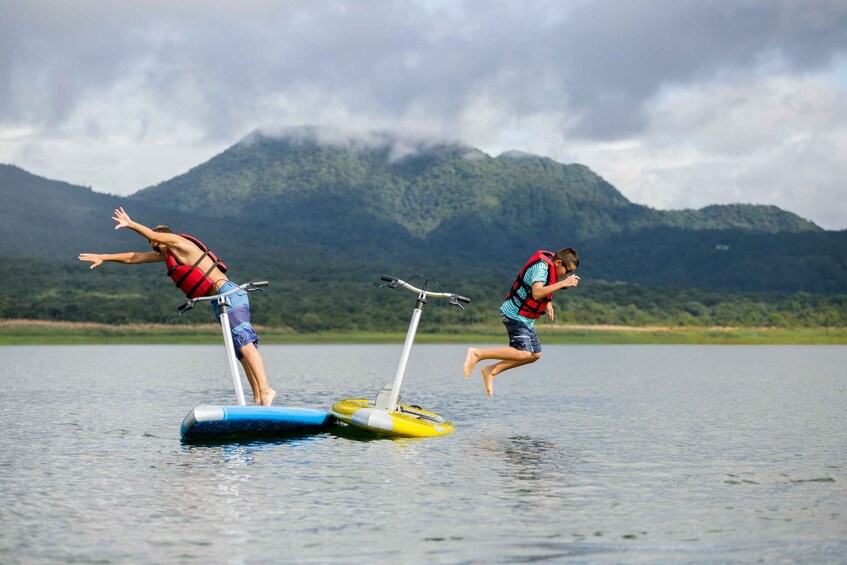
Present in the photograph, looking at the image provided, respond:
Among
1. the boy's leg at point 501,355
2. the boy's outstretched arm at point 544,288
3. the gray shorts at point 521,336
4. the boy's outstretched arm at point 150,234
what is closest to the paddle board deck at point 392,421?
the boy's leg at point 501,355

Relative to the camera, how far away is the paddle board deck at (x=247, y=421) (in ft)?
55.3

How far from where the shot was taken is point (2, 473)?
14.1 meters

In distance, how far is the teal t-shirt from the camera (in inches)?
749

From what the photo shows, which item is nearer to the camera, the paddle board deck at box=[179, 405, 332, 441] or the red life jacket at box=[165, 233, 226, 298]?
the paddle board deck at box=[179, 405, 332, 441]

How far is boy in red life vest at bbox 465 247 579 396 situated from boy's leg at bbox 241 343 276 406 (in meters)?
3.31

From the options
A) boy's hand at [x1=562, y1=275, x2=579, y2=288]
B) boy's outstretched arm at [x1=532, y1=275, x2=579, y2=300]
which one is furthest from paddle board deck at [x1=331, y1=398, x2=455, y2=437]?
boy's hand at [x1=562, y1=275, x2=579, y2=288]

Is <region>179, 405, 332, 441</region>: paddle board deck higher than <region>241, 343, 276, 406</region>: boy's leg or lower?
lower

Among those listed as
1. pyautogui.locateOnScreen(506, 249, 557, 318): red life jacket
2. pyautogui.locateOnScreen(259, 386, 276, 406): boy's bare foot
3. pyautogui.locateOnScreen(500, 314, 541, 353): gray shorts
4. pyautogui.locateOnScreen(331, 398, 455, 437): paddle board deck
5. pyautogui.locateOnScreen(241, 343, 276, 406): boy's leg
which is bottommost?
pyautogui.locateOnScreen(331, 398, 455, 437): paddle board deck

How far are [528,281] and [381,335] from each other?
122 metres

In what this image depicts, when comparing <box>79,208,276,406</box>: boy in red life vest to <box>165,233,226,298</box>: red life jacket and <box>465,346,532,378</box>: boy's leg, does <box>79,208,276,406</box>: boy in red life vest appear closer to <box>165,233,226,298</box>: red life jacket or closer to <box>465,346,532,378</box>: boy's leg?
<box>165,233,226,298</box>: red life jacket

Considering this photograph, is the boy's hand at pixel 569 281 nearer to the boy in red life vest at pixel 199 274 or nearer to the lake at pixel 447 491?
the lake at pixel 447 491

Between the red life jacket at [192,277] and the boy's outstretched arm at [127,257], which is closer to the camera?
the boy's outstretched arm at [127,257]

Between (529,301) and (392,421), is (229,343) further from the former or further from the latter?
(529,301)

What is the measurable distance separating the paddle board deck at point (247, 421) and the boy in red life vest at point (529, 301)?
9.04ft
